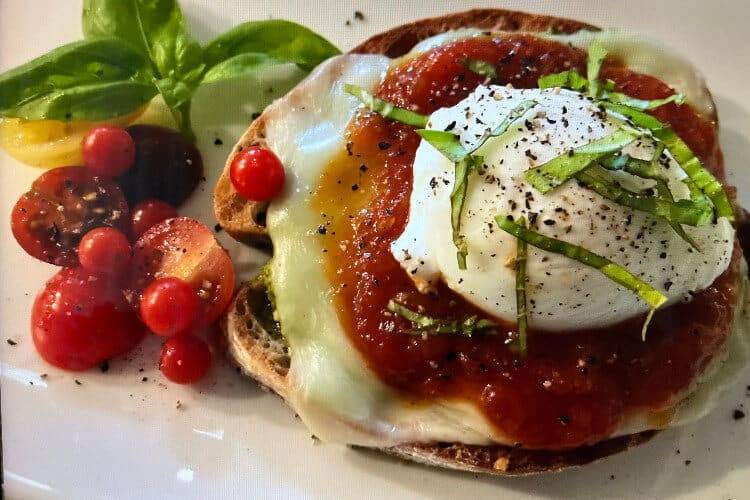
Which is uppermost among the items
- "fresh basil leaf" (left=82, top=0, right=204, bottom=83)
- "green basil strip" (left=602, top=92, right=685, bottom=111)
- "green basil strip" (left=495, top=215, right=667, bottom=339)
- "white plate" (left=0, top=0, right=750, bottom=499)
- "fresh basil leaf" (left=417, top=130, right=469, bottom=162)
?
"fresh basil leaf" (left=82, top=0, right=204, bottom=83)

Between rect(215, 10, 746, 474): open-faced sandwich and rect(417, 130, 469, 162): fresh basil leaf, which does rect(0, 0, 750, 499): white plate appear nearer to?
rect(215, 10, 746, 474): open-faced sandwich

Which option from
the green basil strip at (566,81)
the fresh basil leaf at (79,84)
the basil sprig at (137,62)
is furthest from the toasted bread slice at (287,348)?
the green basil strip at (566,81)

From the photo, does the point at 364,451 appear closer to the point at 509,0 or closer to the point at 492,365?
the point at 492,365

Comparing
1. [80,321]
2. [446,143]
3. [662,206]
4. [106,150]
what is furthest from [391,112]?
[80,321]

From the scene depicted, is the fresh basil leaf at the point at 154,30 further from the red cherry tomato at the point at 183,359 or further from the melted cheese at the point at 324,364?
the red cherry tomato at the point at 183,359

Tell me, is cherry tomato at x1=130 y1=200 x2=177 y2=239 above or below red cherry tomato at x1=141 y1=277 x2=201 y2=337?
above

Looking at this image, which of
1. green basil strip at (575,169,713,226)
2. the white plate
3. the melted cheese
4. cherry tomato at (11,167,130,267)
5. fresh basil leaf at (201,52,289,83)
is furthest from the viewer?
fresh basil leaf at (201,52,289,83)

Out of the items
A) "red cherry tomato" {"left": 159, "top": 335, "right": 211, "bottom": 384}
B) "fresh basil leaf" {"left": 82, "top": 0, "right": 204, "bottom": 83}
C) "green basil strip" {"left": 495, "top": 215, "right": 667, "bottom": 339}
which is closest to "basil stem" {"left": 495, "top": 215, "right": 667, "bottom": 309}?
"green basil strip" {"left": 495, "top": 215, "right": 667, "bottom": 339}
